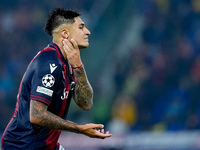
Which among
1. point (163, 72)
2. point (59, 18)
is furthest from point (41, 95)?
point (163, 72)

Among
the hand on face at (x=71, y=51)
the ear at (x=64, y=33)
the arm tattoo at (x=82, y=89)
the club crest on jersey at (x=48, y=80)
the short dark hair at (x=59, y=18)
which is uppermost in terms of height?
the short dark hair at (x=59, y=18)

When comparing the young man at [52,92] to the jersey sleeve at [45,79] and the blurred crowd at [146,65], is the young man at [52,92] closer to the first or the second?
the jersey sleeve at [45,79]

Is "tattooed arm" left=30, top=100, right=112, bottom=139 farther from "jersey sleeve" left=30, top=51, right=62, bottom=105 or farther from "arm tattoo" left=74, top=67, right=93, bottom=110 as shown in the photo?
"arm tattoo" left=74, top=67, right=93, bottom=110

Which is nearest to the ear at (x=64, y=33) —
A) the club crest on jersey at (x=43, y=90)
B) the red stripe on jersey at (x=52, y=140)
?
the club crest on jersey at (x=43, y=90)

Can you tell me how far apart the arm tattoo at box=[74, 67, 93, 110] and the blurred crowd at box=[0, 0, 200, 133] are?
540 centimetres

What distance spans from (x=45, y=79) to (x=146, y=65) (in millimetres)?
7168

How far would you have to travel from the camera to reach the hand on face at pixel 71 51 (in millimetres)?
4398

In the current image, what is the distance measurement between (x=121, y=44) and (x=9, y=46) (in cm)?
288

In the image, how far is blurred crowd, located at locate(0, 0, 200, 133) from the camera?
33.4ft

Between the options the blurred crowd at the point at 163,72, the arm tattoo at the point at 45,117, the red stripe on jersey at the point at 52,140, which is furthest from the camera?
the blurred crowd at the point at 163,72

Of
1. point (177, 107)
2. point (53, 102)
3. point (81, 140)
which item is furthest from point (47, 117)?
point (177, 107)

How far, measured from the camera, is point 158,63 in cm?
1089

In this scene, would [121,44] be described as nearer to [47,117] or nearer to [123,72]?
[123,72]

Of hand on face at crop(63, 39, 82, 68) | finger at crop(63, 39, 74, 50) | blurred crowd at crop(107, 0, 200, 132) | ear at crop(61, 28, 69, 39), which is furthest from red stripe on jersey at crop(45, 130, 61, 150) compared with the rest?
blurred crowd at crop(107, 0, 200, 132)
